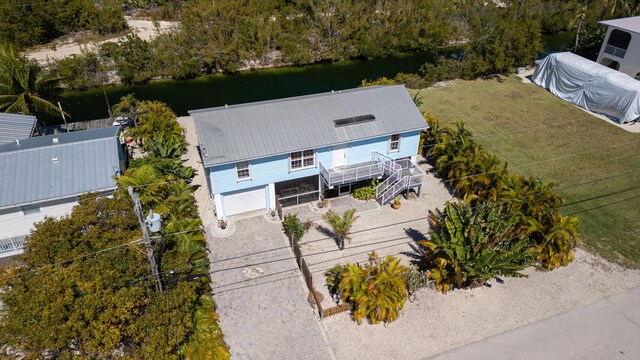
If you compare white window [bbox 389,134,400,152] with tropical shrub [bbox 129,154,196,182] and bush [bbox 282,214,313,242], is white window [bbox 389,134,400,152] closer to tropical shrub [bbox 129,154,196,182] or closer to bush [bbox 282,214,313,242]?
bush [bbox 282,214,313,242]

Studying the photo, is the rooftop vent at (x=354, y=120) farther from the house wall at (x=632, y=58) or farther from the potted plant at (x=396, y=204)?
the house wall at (x=632, y=58)

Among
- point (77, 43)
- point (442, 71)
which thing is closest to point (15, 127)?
point (77, 43)

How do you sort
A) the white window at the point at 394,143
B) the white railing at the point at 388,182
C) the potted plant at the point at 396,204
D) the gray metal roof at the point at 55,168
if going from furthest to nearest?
1. the white window at the point at 394,143
2. the potted plant at the point at 396,204
3. the white railing at the point at 388,182
4. the gray metal roof at the point at 55,168

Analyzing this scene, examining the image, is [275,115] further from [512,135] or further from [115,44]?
[115,44]

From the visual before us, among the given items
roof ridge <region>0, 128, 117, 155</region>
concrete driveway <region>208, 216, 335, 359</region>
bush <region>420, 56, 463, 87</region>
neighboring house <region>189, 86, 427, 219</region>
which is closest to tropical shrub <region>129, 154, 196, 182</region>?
roof ridge <region>0, 128, 117, 155</region>

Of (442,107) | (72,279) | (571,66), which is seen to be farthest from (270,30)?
(72,279)

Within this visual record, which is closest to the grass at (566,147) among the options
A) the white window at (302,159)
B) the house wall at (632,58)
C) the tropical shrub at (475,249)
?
the tropical shrub at (475,249)
